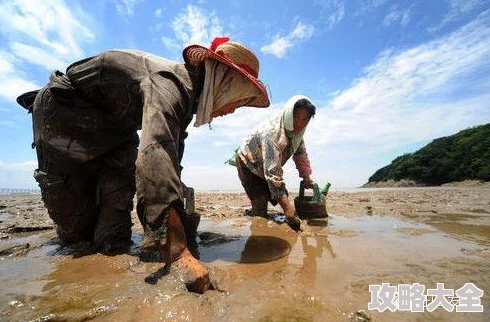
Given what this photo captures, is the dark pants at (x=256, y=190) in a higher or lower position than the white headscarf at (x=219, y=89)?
lower

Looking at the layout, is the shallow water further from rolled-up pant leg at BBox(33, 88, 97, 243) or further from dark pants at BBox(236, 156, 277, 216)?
dark pants at BBox(236, 156, 277, 216)

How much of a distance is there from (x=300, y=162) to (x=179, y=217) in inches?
135

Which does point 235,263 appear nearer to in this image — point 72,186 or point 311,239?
point 311,239

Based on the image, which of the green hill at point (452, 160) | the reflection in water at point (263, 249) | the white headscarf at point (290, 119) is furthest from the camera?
the green hill at point (452, 160)

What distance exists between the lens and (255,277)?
1983 millimetres

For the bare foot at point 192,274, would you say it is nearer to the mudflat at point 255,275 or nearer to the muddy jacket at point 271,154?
the mudflat at point 255,275

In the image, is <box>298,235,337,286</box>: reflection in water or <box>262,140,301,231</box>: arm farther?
<box>262,140,301,231</box>: arm

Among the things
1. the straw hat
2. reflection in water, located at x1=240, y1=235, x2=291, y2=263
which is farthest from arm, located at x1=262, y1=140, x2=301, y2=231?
the straw hat

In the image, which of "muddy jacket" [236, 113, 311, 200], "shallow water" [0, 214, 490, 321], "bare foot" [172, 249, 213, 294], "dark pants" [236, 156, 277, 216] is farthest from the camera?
"dark pants" [236, 156, 277, 216]

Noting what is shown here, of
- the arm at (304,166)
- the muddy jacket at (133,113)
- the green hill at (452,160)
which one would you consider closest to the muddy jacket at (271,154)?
the arm at (304,166)

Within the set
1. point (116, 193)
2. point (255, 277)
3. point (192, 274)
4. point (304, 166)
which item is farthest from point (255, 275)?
point (304, 166)

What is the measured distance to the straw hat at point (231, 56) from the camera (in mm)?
2350

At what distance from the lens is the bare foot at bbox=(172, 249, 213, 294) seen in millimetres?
1620

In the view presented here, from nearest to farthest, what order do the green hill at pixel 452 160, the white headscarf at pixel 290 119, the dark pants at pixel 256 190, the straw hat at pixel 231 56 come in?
1. the straw hat at pixel 231 56
2. the white headscarf at pixel 290 119
3. the dark pants at pixel 256 190
4. the green hill at pixel 452 160
